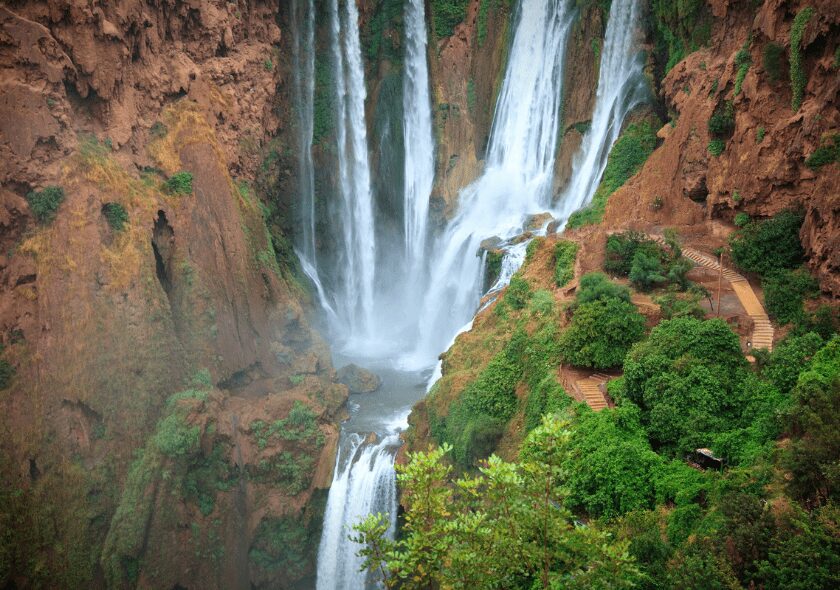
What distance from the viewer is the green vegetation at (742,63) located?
19859 mm

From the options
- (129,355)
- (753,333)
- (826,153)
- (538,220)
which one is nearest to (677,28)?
(538,220)

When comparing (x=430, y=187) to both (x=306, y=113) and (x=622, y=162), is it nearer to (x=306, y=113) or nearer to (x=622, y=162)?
(x=306, y=113)

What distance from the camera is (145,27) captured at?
25.7m

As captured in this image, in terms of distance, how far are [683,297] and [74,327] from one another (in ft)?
67.0

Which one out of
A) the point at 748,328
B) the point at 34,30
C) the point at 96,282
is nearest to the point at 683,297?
the point at 748,328

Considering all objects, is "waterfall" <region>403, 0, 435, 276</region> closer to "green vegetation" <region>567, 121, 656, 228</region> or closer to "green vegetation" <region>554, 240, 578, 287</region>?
"green vegetation" <region>567, 121, 656, 228</region>

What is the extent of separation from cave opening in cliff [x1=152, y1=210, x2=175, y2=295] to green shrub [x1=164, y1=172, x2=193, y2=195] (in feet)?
4.24

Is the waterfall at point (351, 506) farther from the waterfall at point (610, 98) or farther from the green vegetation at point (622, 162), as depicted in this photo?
the waterfall at point (610, 98)

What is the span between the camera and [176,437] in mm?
21625

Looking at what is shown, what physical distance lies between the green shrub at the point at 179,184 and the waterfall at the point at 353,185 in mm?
12274

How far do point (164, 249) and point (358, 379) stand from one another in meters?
10.3

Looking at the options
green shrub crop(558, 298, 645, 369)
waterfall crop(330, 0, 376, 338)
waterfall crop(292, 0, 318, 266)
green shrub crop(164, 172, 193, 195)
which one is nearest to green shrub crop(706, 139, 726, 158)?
green shrub crop(558, 298, 645, 369)

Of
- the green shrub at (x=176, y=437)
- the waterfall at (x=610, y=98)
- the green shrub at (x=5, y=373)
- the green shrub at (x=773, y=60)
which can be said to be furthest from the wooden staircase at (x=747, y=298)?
the green shrub at (x=5, y=373)

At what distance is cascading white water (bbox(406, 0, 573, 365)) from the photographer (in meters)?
32.1
